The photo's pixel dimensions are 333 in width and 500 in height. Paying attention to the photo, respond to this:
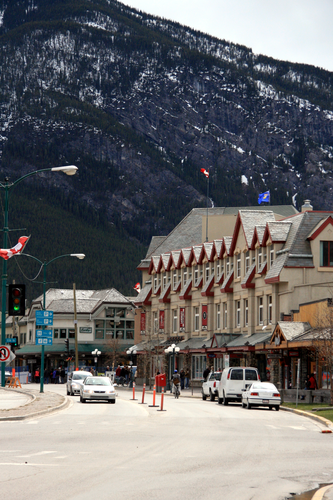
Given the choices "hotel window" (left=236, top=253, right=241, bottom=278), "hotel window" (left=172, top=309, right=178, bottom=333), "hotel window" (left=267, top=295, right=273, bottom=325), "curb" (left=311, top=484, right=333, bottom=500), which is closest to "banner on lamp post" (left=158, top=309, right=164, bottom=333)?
"hotel window" (left=172, top=309, right=178, bottom=333)

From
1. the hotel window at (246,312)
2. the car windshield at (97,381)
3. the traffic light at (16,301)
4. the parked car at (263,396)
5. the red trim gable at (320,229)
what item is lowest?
the parked car at (263,396)

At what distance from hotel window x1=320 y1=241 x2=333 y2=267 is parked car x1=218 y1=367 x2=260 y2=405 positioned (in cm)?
1559

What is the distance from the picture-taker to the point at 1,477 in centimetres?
1228

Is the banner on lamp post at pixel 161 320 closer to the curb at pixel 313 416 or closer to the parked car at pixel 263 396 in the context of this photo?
the curb at pixel 313 416

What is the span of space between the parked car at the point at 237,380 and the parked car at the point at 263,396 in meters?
2.94

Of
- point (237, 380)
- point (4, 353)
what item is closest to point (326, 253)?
point (237, 380)

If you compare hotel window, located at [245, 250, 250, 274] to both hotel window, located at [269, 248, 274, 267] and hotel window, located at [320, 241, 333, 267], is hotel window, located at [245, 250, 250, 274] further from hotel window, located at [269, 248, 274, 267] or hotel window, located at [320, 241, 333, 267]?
hotel window, located at [320, 241, 333, 267]

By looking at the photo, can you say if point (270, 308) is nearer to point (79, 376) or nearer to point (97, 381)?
point (79, 376)

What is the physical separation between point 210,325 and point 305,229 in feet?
50.7

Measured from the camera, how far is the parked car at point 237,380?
39656 mm

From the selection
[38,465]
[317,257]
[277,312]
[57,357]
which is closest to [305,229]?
[317,257]

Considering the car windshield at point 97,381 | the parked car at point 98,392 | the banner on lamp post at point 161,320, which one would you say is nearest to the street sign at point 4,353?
the parked car at point 98,392

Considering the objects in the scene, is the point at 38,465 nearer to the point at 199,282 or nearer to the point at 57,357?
the point at 199,282

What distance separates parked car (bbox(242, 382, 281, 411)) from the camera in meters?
35.6
